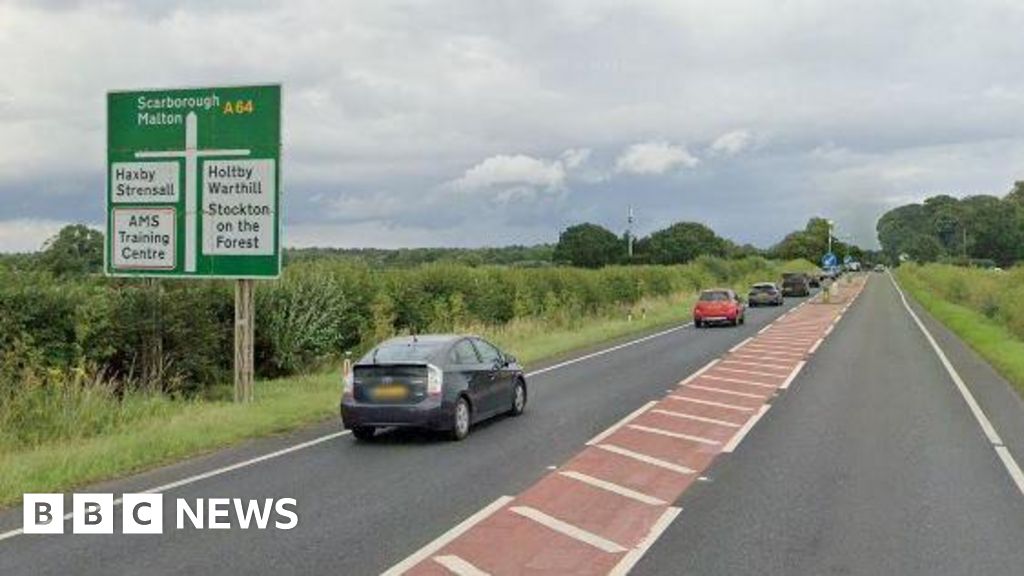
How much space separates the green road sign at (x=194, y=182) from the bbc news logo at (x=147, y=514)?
8.54 metres

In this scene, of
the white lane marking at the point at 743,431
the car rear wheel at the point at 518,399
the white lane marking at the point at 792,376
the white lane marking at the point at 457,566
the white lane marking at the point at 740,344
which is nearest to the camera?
the white lane marking at the point at 457,566

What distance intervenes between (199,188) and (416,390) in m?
7.02

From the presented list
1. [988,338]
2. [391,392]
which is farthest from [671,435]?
[988,338]

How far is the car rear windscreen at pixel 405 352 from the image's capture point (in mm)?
14531

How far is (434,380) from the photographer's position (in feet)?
46.4

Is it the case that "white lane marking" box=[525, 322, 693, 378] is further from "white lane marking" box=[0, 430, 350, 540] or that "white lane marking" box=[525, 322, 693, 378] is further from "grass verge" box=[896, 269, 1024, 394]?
"grass verge" box=[896, 269, 1024, 394]

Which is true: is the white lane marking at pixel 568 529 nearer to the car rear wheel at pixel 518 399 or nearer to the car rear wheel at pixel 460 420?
the car rear wheel at pixel 460 420

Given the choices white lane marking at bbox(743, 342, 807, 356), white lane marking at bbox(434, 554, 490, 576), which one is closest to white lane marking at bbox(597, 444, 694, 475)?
white lane marking at bbox(434, 554, 490, 576)

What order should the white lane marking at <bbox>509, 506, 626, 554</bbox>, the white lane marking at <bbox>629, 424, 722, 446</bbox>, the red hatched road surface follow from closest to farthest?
1. the red hatched road surface
2. the white lane marking at <bbox>509, 506, 626, 554</bbox>
3. the white lane marking at <bbox>629, 424, 722, 446</bbox>

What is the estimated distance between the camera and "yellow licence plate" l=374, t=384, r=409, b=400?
14.2 metres

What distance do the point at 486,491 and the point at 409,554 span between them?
2606 mm

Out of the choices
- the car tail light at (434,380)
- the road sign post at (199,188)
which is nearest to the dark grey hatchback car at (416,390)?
the car tail light at (434,380)

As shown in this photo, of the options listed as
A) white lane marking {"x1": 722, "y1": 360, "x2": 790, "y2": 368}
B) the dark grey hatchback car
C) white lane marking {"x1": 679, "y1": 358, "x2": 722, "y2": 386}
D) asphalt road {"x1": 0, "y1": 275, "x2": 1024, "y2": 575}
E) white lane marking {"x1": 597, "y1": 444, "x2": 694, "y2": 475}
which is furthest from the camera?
white lane marking {"x1": 722, "y1": 360, "x2": 790, "y2": 368}

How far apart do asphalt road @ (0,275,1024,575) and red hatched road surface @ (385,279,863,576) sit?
0.77 ft
